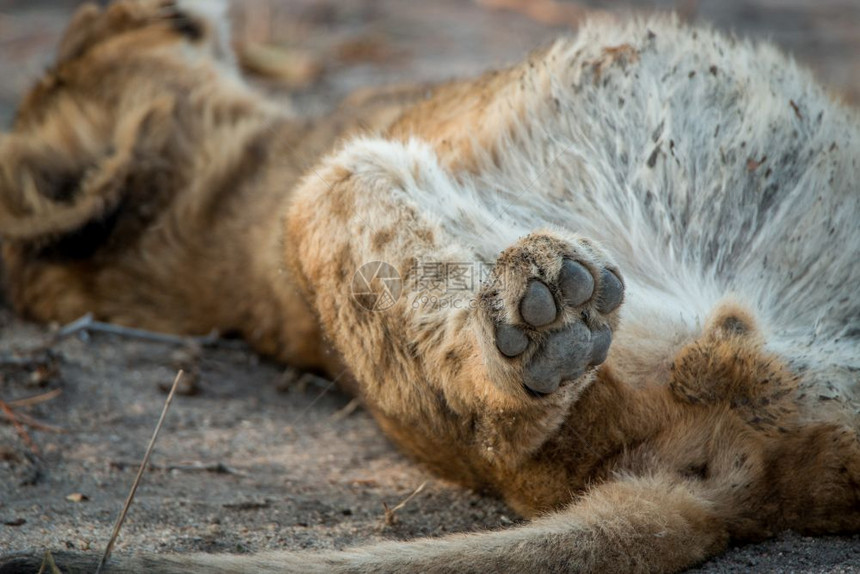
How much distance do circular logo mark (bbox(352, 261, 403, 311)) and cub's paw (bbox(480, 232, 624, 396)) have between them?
1.30 ft

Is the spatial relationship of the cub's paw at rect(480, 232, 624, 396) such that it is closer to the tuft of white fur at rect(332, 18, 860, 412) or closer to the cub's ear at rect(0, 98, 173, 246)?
the tuft of white fur at rect(332, 18, 860, 412)

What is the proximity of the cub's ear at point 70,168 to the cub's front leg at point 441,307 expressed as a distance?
1.46m

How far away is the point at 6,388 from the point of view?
11.3 feet

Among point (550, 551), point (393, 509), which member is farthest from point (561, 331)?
point (393, 509)

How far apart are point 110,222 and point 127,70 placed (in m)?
0.93

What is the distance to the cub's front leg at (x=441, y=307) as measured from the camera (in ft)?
7.00

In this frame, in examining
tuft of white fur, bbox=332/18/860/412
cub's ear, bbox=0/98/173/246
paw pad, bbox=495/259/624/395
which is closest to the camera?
paw pad, bbox=495/259/624/395

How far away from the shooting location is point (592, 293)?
2.15 m

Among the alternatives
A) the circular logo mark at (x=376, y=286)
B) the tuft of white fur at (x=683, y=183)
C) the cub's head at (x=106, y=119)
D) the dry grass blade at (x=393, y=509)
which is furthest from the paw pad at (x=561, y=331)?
the cub's head at (x=106, y=119)

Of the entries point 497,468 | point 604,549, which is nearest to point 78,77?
point 497,468

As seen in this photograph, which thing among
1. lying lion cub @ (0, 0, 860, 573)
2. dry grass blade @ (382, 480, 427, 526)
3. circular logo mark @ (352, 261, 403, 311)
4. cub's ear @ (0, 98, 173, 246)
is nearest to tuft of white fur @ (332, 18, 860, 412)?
lying lion cub @ (0, 0, 860, 573)

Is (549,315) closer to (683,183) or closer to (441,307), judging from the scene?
(441,307)

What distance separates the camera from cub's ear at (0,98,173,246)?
13.4 feet

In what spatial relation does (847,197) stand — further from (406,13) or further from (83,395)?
(406,13)
